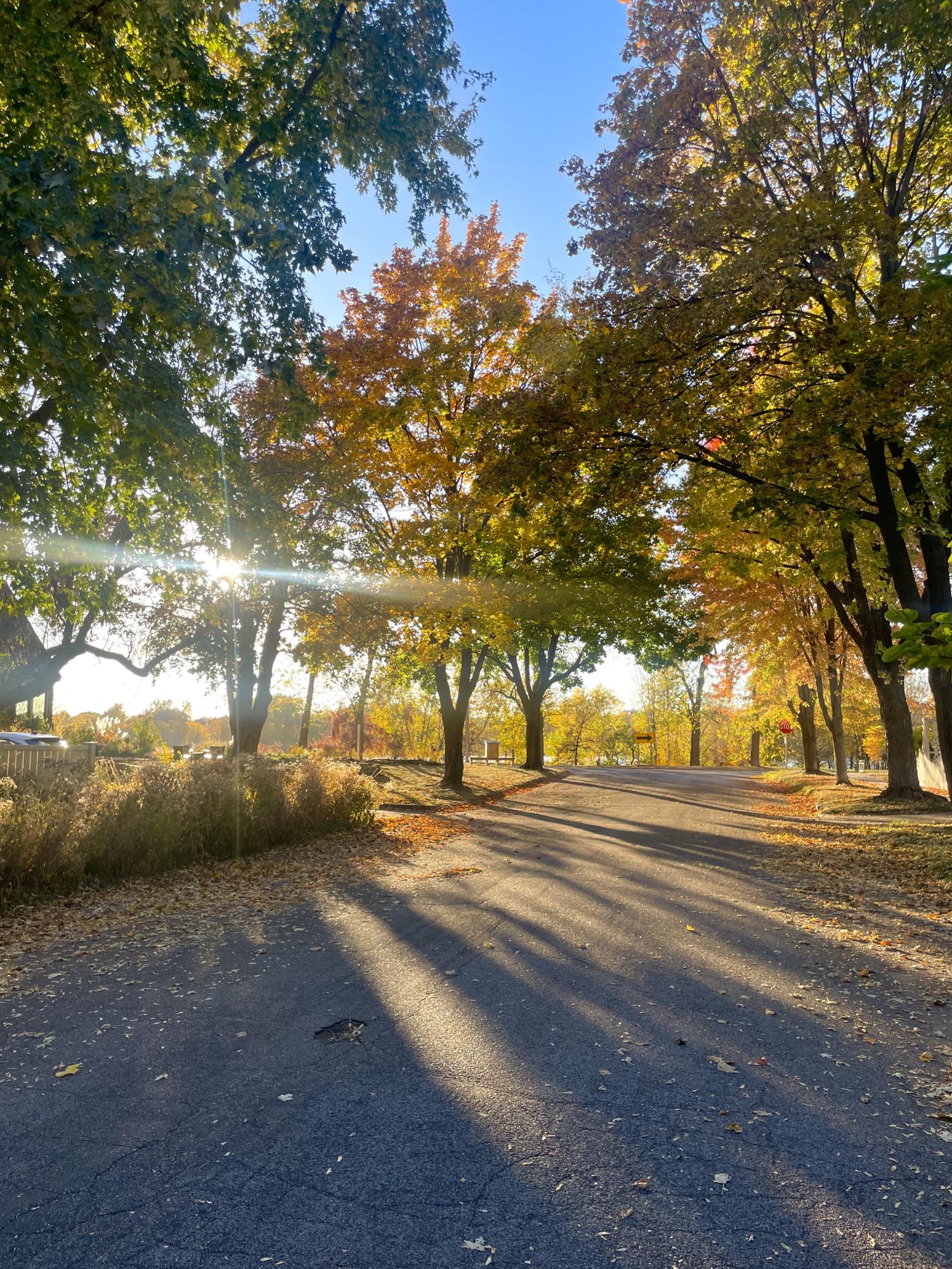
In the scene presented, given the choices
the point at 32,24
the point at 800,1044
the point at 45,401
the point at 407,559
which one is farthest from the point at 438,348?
the point at 800,1044

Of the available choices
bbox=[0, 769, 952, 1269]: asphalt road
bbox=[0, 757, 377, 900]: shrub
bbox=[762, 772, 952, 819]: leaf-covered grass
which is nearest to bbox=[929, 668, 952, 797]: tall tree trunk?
bbox=[762, 772, 952, 819]: leaf-covered grass

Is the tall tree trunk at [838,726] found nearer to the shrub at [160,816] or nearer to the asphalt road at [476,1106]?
the shrub at [160,816]

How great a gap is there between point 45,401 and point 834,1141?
9.97 m

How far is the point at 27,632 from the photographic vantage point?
2594 centimetres

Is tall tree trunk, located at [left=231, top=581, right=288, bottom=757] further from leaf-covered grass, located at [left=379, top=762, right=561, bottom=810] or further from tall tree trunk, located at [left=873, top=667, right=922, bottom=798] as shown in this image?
tall tree trunk, located at [left=873, top=667, right=922, bottom=798]

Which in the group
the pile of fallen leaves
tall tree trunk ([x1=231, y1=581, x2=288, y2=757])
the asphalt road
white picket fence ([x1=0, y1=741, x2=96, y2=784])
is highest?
tall tree trunk ([x1=231, y1=581, x2=288, y2=757])

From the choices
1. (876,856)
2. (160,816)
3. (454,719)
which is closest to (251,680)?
(454,719)

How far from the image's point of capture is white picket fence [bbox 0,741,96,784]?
30.5 feet

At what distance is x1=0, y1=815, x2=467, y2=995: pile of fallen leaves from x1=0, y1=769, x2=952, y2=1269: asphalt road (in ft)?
1.58

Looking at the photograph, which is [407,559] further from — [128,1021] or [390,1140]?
[390,1140]

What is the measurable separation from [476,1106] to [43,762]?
1120 cm

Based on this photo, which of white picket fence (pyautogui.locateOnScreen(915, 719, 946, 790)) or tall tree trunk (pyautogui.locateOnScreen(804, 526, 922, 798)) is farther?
white picket fence (pyautogui.locateOnScreen(915, 719, 946, 790))

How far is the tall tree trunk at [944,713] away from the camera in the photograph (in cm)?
1241

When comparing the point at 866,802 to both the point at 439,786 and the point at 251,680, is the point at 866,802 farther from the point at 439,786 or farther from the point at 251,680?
the point at 251,680
